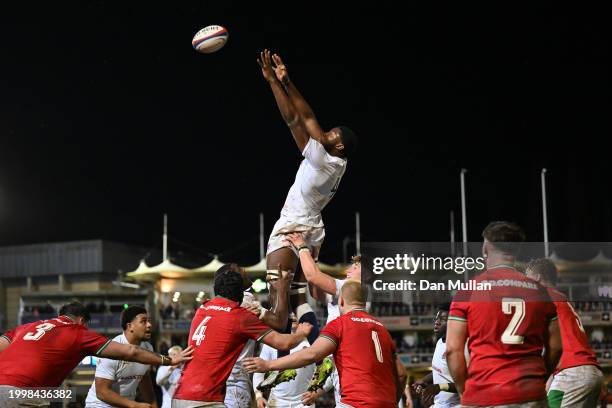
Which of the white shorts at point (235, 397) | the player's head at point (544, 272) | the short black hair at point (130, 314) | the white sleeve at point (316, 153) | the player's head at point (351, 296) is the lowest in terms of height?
the white shorts at point (235, 397)

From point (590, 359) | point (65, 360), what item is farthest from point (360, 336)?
point (65, 360)

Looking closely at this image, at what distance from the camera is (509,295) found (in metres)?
6.48

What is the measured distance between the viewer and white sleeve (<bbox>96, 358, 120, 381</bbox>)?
11164 millimetres

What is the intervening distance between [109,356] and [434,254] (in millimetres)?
4598

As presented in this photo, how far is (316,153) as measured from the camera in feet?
29.8

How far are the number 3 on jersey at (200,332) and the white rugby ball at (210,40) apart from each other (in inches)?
145

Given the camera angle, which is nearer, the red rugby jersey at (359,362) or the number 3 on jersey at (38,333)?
the red rugby jersey at (359,362)

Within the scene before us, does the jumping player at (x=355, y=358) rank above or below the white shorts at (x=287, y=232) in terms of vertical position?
below

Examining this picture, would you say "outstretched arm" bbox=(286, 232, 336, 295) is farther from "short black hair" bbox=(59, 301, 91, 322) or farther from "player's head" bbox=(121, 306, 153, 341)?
"player's head" bbox=(121, 306, 153, 341)

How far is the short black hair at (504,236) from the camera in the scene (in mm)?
6617

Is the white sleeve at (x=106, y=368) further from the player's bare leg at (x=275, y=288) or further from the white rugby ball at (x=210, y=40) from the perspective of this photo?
the white rugby ball at (x=210, y=40)

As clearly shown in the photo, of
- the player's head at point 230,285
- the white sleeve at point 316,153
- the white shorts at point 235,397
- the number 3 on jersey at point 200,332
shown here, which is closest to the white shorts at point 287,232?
the player's head at point 230,285

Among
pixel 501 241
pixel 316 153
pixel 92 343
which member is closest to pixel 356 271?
pixel 316 153

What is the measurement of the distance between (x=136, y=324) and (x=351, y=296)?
4301 mm
